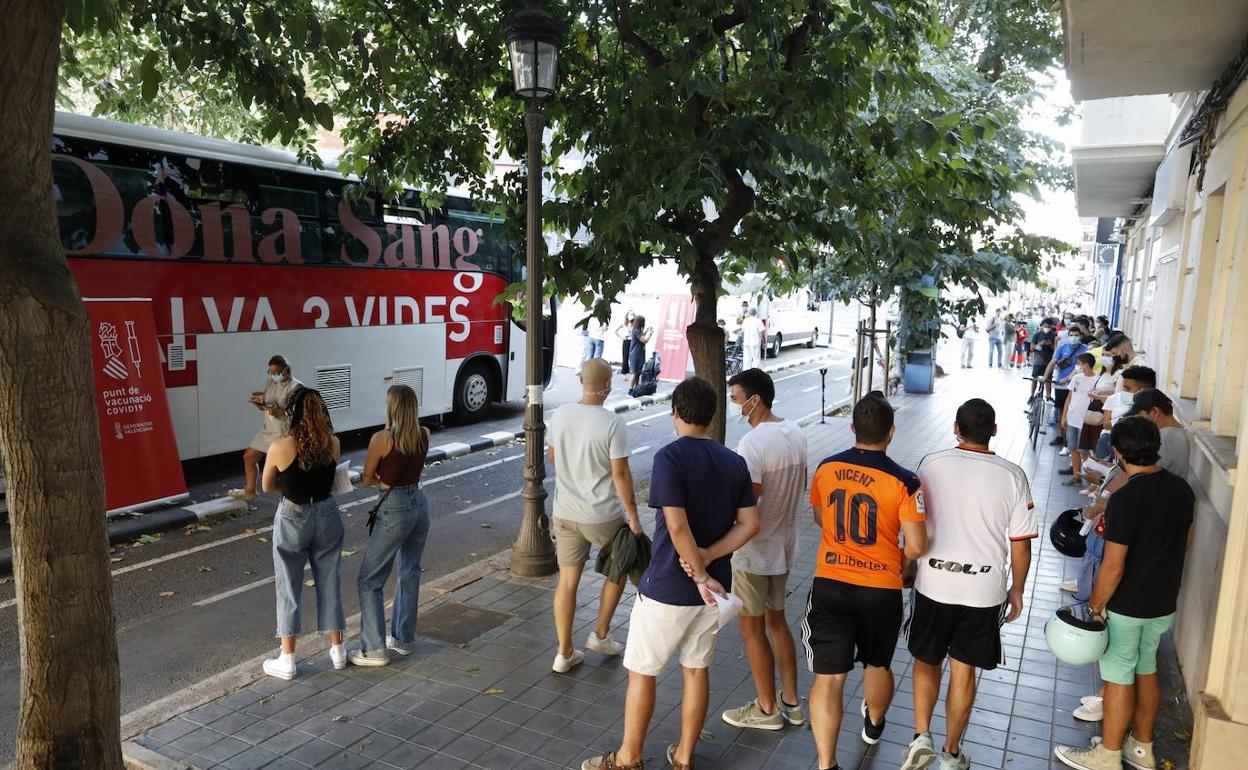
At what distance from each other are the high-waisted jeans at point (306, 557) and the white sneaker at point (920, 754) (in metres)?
3.29

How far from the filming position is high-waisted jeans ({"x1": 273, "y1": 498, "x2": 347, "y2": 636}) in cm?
514

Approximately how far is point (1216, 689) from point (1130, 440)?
48.8 inches

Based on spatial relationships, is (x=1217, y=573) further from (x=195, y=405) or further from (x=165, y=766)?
(x=195, y=405)

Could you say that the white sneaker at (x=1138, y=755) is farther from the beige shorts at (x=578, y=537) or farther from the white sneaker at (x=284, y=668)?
the white sneaker at (x=284, y=668)

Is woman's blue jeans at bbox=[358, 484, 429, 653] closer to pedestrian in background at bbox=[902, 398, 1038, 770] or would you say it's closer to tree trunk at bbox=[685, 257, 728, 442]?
pedestrian in background at bbox=[902, 398, 1038, 770]

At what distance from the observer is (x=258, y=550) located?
27.3 feet

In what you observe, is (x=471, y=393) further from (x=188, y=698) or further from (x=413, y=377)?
(x=188, y=698)

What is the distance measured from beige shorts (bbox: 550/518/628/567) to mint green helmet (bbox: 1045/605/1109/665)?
7.62 ft

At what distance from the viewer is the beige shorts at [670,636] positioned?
396cm

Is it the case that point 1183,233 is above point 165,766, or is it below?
above

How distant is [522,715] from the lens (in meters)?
4.80

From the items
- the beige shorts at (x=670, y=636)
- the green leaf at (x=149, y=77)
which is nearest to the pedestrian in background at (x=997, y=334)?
the beige shorts at (x=670, y=636)

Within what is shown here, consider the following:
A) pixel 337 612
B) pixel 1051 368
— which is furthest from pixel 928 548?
pixel 1051 368

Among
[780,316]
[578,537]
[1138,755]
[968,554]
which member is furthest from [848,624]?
[780,316]
